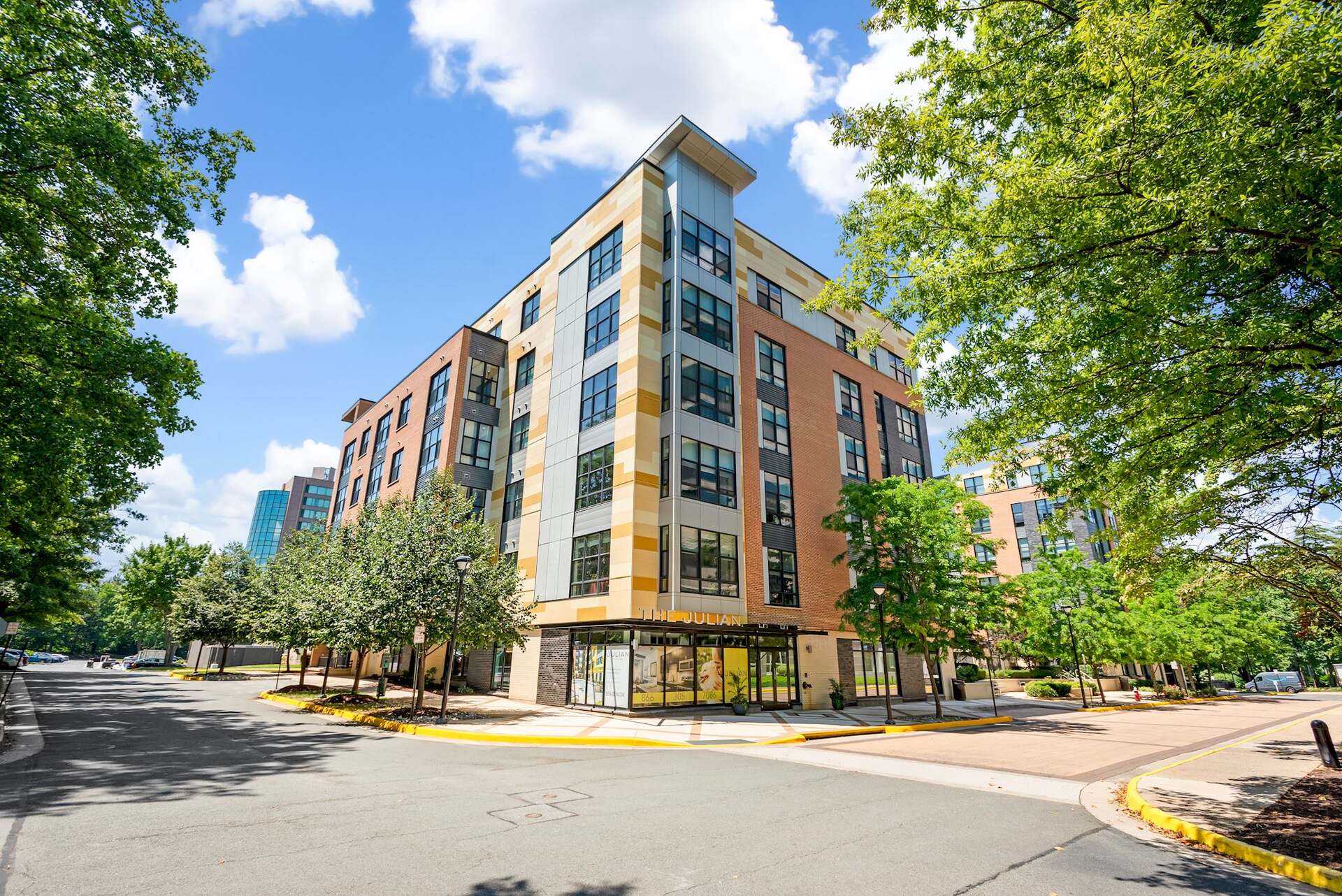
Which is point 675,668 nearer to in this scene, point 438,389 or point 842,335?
point 842,335

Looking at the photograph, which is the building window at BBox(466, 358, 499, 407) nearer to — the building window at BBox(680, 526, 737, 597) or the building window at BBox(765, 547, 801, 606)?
the building window at BBox(680, 526, 737, 597)

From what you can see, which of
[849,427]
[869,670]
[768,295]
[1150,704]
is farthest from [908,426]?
[1150,704]

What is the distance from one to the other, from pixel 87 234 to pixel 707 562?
21054 millimetres

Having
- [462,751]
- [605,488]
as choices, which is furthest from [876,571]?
[462,751]

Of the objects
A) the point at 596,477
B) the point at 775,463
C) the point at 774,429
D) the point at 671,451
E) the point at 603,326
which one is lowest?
the point at 596,477

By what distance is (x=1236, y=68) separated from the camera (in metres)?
5.43

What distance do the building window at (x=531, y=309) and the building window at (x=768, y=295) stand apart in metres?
12.7

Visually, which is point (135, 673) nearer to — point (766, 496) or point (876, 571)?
point (766, 496)

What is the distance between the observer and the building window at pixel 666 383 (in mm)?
26453

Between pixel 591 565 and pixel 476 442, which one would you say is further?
pixel 476 442

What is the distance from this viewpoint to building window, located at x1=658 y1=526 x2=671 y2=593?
24031 millimetres

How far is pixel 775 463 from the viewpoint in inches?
1171

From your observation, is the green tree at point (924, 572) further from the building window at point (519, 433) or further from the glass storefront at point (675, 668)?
the building window at point (519, 433)

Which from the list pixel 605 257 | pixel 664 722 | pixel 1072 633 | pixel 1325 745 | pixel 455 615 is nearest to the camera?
pixel 1325 745
